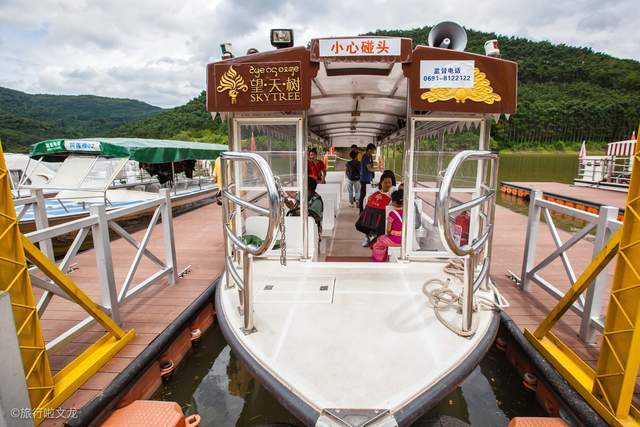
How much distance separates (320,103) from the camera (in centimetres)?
498

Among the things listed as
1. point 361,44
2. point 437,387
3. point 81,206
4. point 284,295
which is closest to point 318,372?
point 437,387

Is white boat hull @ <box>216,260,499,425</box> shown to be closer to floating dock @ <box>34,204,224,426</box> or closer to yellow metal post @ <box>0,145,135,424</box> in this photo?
floating dock @ <box>34,204,224,426</box>

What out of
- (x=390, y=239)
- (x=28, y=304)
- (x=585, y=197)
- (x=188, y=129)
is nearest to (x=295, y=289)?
(x=390, y=239)

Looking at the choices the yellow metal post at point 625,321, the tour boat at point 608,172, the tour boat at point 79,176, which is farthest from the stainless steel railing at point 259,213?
the tour boat at point 608,172

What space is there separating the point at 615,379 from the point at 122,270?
535 centimetres

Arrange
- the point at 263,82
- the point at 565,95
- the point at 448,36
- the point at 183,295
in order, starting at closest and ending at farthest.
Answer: the point at 263,82
the point at 448,36
the point at 183,295
the point at 565,95

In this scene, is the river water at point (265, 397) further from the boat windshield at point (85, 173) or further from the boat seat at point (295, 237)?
the boat windshield at point (85, 173)

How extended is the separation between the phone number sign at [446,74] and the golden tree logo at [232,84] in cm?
167

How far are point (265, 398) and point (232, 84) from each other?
2950mm

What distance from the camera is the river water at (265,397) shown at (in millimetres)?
2955

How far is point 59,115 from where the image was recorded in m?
110

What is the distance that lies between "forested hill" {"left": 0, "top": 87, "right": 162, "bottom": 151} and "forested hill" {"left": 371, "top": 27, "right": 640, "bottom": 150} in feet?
194

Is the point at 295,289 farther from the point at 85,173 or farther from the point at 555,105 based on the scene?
the point at 555,105

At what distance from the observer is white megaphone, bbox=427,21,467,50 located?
3455 millimetres
